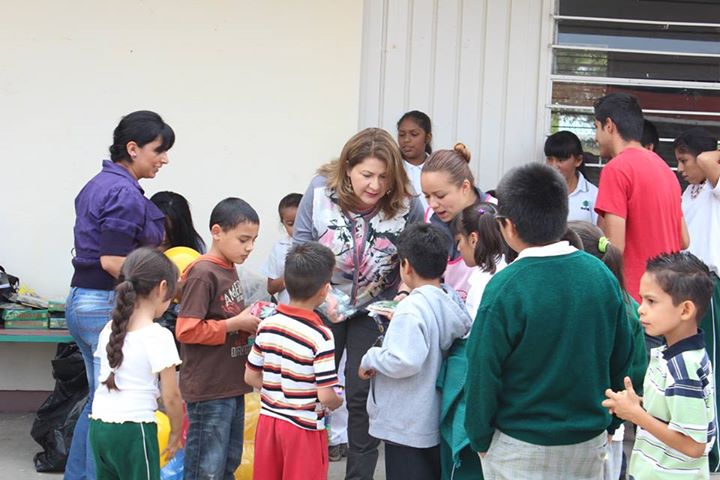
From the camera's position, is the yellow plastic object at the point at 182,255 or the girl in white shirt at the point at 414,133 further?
the girl in white shirt at the point at 414,133

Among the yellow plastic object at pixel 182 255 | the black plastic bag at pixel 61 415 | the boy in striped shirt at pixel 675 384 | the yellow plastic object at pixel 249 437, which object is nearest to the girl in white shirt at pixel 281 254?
the yellow plastic object at pixel 249 437

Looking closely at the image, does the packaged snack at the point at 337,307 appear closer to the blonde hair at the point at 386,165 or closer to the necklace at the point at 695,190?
the blonde hair at the point at 386,165

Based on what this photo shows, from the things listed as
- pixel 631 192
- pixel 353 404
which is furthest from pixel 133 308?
pixel 631 192

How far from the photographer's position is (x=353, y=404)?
14.0ft

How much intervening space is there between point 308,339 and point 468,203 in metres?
1.01

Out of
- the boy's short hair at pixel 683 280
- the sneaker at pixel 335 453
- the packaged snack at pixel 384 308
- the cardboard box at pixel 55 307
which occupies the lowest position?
the sneaker at pixel 335 453

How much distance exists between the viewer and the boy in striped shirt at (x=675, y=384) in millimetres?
3152

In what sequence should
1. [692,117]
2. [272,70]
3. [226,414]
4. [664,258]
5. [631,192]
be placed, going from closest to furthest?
[664,258] < [226,414] < [631,192] < [272,70] < [692,117]

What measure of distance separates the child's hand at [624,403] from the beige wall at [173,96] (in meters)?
3.37

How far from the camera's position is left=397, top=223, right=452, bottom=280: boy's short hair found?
374 centimetres

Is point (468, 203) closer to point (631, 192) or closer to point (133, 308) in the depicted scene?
point (631, 192)

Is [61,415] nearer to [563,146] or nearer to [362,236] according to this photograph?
[362,236]

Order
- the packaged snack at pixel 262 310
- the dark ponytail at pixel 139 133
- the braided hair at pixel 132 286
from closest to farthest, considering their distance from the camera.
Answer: the braided hair at pixel 132 286
the packaged snack at pixel 262 310
the dark ponytail at pixel 139 133

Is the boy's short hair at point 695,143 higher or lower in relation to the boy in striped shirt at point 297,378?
higher
